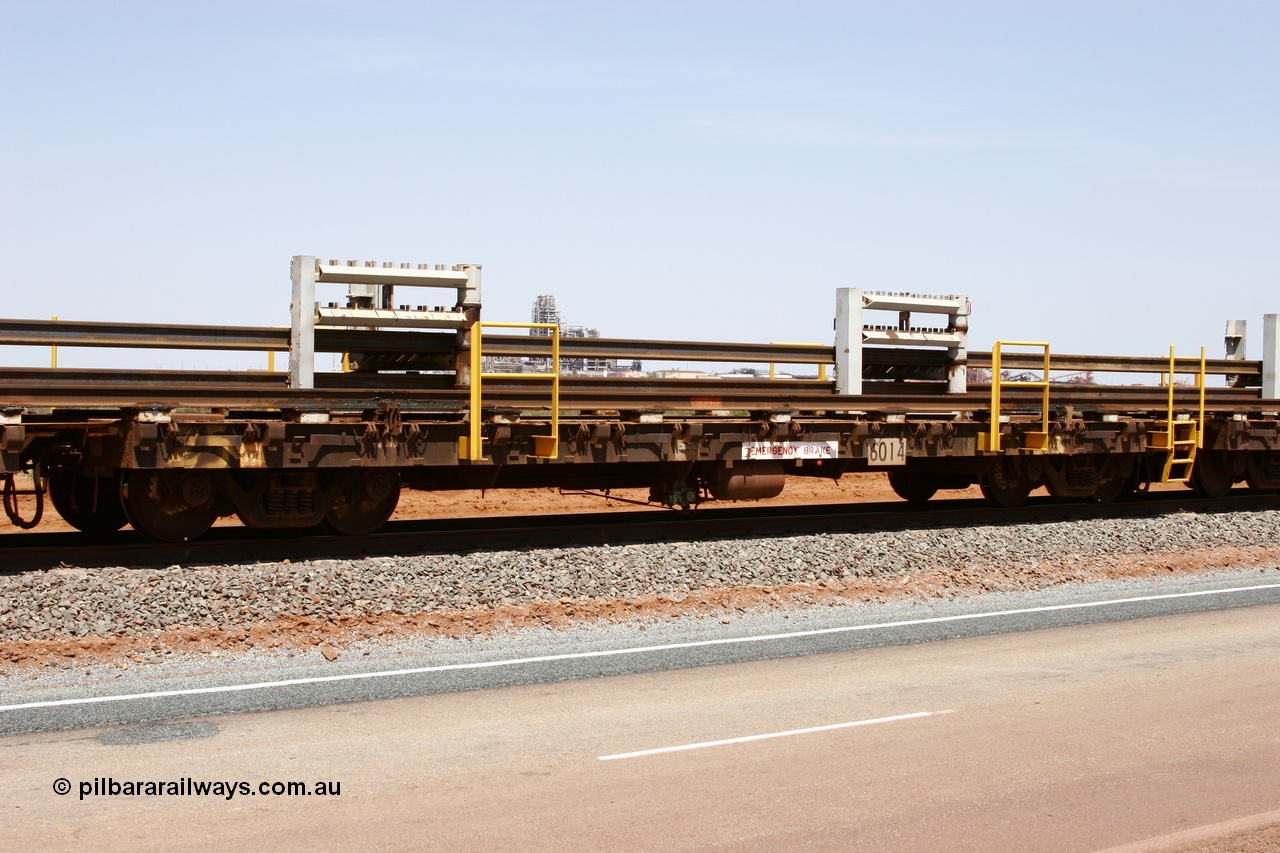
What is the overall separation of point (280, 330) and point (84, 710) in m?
5.07

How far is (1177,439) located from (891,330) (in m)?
4.78

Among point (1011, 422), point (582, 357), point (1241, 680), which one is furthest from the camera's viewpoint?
point (1011, 422)

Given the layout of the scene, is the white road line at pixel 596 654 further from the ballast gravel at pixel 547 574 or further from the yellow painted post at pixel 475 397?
the yellow painted post at pixel 475 397

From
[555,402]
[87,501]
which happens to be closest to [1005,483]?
[555,402]

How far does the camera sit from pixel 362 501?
12.5m

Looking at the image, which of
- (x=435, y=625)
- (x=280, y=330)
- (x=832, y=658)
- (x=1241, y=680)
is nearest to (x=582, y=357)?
(x=280, y=330)

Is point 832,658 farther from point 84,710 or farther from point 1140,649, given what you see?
point 84,710

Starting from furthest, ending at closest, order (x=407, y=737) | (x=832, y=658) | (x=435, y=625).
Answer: (x=435, y=625), (x=832, y=658), (x=407, y=737)

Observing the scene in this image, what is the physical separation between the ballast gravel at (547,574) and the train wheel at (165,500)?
99cm

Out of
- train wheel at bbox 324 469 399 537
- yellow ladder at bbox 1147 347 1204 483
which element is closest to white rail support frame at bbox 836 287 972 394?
yellow ladder at bbox 1147 347 1204 483

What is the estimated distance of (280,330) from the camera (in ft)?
38.6

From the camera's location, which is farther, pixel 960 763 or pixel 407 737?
pixel 407 737

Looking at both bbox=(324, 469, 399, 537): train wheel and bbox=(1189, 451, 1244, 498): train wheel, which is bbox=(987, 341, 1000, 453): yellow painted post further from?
bbox=(324, 469, 399, 537): train wheel

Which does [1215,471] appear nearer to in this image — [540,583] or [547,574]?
[547,574]
